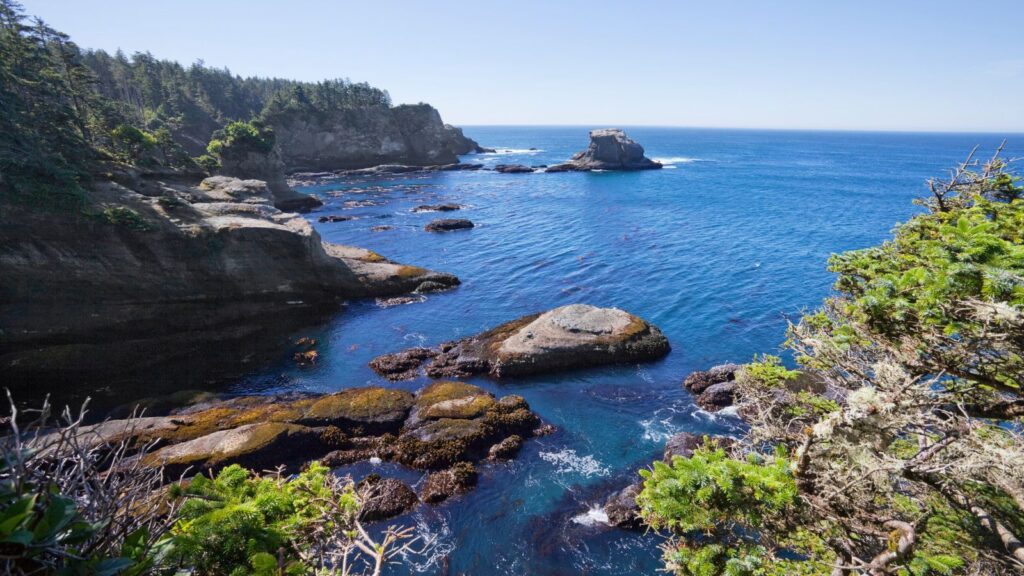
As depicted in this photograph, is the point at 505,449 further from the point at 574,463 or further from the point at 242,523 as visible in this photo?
the point at 242,523

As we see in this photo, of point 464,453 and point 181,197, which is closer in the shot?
point 464,453

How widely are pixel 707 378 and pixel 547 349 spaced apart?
34.6 feet

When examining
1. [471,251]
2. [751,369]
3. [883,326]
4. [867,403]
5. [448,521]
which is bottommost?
[448,521]

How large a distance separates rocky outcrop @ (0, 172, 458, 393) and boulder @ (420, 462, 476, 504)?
64.0 feet

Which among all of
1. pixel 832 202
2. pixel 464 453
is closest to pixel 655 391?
pixel 464 453

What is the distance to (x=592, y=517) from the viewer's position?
20.2 m

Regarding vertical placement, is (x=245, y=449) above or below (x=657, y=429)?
above

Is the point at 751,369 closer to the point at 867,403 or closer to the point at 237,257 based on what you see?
the point at 867,403

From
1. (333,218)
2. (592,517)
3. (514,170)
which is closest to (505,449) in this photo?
(592,517)

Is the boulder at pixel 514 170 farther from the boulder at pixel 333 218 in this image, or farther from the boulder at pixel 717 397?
the boulder at pixel 717 397

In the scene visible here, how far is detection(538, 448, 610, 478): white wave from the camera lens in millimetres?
22859

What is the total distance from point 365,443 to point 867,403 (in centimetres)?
2271

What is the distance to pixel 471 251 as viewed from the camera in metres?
59.2

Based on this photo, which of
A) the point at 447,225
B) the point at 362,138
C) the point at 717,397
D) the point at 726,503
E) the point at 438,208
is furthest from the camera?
the point at 362,138
